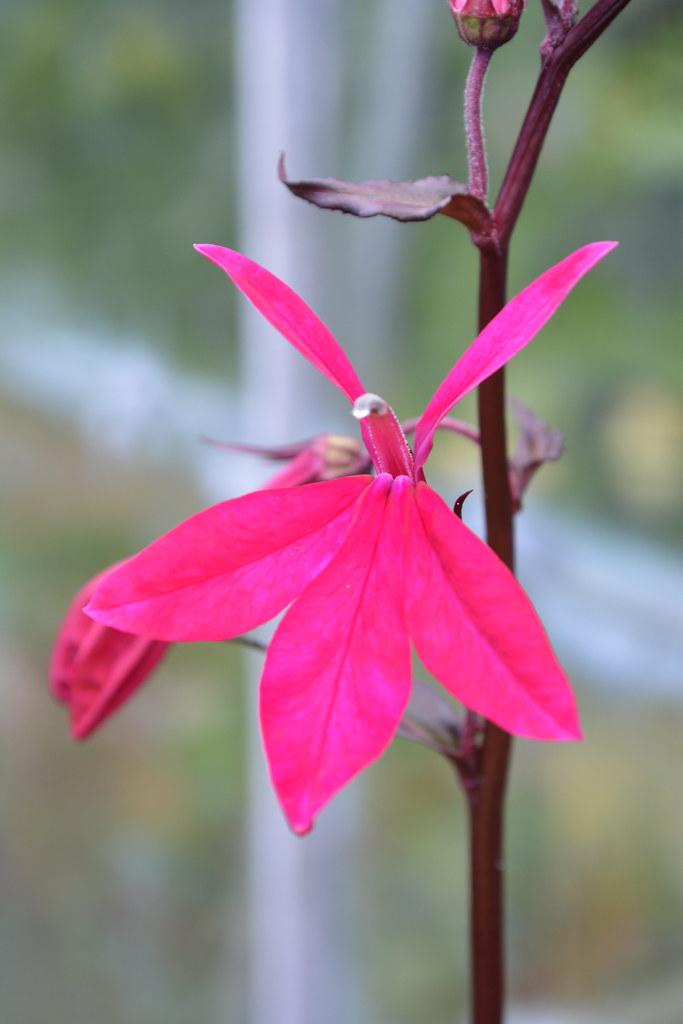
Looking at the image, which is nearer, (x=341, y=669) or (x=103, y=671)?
(x=341, y=669)

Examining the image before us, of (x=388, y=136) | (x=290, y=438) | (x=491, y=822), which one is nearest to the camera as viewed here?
(x=491, y=822)

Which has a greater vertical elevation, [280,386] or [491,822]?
[280,386]

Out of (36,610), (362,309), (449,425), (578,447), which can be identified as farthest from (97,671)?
(36,610)

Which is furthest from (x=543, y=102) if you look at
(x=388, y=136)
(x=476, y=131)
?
(x=388, y=136)

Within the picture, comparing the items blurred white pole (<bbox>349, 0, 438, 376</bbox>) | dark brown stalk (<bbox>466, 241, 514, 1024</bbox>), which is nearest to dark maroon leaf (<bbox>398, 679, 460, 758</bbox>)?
dark brown stalk (<bbox>466, 241, 514, 1024</bbox>)

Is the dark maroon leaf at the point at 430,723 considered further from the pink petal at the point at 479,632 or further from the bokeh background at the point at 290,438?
the bokeh background at the point at 290,438

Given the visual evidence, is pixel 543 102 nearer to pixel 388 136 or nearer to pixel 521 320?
pixel 521 320

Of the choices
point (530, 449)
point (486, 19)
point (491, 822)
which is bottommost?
point (491, 822)

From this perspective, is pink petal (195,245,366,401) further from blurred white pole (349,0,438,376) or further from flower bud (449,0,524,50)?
blurred white pole (349,0,438,376)
